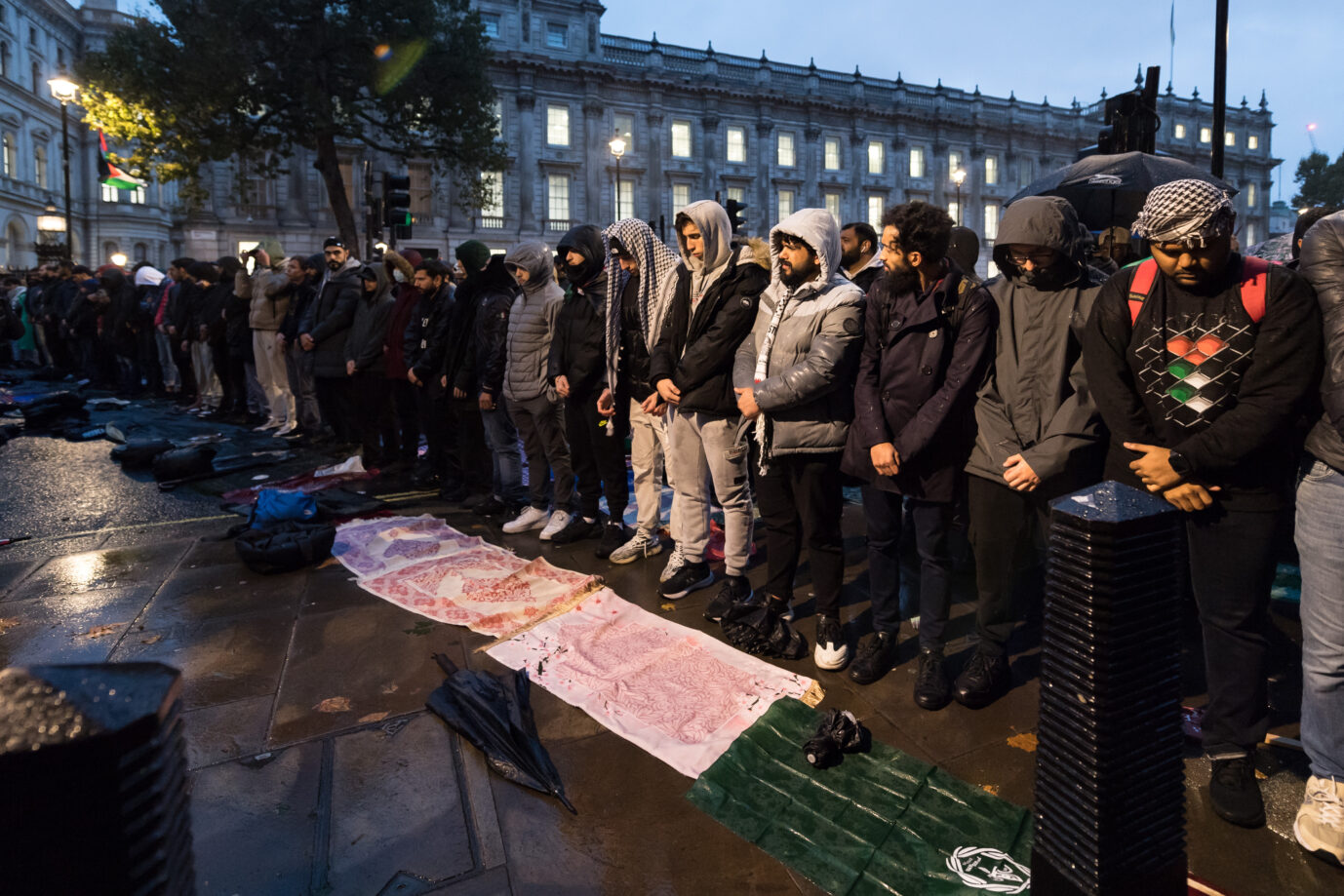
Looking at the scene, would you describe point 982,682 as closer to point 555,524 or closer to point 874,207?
point 555,524

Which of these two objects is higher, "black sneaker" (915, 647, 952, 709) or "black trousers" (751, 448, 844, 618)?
"black trousers" (751, 448, 844, 618)

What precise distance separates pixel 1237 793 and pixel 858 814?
1207 mm

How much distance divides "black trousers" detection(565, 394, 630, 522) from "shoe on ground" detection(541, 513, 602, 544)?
1.09 ft

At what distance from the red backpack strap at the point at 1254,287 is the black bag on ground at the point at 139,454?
30.5 ft

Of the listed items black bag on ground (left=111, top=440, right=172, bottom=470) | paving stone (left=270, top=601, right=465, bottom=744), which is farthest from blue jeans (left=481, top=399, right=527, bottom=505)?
black bag on ground (left=111, top=440, right=172, bottom=470)

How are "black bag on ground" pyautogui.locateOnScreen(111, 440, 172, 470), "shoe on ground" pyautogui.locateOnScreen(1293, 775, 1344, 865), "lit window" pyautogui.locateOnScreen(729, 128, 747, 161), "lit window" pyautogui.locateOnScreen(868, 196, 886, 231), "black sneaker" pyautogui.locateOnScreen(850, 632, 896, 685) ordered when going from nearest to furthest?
"shoe on ground" pyautogui.locateOnScreen(1293, 775, 1344, 865) → "black sneaker" pyautogui.locateOnScreen(850, 632, 896, 685) → "black bag on ground" pyautogui.locateOnScreen(111, 440, 172, 470) → "lit window" pyautogui.locateOnScreen(729, 128, 747, 161) → "lit window" pyautogui.locateOnScreen(868, 196, 886, 231)

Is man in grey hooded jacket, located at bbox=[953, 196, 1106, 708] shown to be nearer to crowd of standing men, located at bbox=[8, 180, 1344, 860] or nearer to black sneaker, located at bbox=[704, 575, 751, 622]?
crowd of standing men, located at bbox=[8, 180, 1344, 860]

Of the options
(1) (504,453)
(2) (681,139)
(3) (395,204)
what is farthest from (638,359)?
(2) (681,139)

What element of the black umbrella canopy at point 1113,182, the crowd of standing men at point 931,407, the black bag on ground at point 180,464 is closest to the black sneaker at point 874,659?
the crowd of standing men at point 931,407

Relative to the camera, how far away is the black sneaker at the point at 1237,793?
2.44 m

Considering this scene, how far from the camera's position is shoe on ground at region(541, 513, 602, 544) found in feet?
18.6

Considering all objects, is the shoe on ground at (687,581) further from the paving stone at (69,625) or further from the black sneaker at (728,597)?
the paving stone at (69,625)

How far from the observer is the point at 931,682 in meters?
3.27

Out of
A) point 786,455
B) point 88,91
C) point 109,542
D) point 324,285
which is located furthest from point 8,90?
point 786,455
